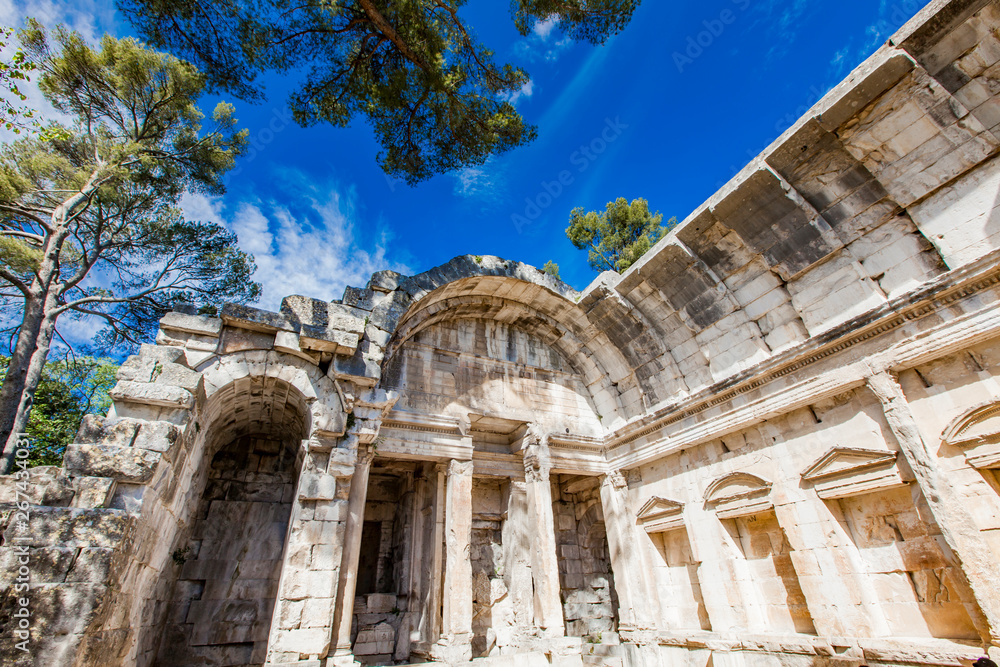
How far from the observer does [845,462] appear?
560 cm

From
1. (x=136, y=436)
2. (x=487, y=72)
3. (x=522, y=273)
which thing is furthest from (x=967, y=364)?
(x=136, y=436)

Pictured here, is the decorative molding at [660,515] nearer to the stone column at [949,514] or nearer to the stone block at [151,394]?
the stone column at [949,514]

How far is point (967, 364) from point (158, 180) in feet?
46.5

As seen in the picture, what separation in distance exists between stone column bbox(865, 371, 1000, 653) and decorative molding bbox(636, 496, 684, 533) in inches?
131

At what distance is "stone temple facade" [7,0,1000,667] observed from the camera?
461 cm

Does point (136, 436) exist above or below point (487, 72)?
below

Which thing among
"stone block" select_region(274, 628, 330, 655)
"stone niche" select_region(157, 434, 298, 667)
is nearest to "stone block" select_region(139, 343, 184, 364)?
"stone niche" select_region(157, 434, 298, 667)

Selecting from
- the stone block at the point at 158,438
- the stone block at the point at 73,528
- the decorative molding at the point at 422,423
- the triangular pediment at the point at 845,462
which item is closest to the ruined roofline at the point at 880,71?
the triangular pediment at the point at 845,462

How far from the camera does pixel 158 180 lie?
1001cm

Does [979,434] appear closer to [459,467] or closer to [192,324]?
[459,467]

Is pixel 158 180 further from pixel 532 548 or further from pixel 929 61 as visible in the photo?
pixel 929 61

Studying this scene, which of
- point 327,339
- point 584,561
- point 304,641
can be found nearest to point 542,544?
point 584,561

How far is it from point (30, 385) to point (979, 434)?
13.5 metres

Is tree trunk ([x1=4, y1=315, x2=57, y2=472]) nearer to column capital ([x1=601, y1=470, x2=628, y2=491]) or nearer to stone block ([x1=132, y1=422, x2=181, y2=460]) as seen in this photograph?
stone block ([x1=132, y1=422, x2=181, y2=460])
